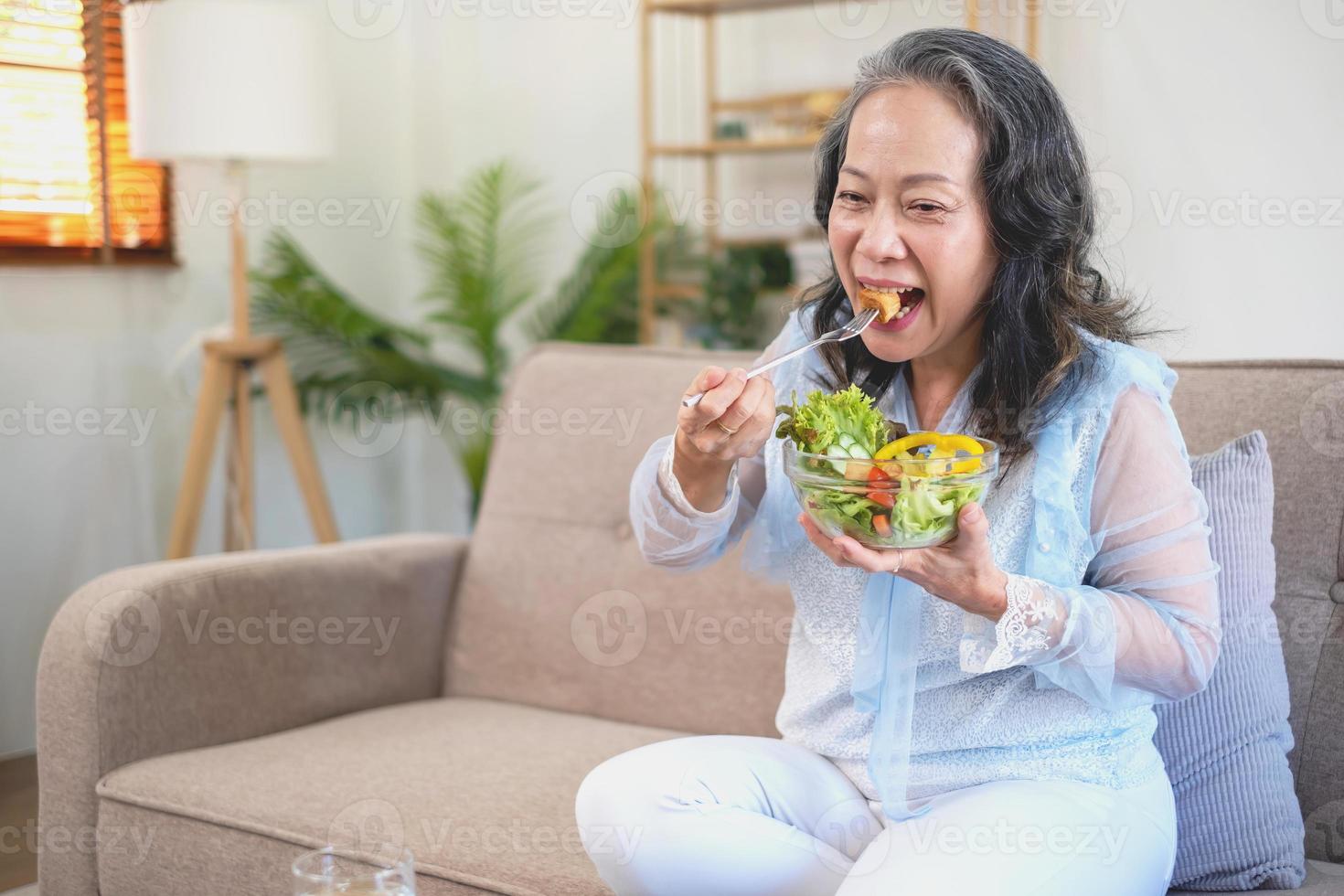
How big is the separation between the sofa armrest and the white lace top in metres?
0.78

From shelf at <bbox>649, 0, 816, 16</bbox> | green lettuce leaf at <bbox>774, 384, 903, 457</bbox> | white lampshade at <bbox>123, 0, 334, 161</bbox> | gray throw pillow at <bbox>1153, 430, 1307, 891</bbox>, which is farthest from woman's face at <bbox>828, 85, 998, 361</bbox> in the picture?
shelf at <bbox>649, 0, 816, 16</bbox>

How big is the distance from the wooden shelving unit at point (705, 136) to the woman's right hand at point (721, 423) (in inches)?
88.3

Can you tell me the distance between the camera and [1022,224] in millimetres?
1364

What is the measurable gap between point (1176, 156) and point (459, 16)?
2191 mm

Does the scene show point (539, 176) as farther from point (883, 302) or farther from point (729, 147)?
point (883, 302)

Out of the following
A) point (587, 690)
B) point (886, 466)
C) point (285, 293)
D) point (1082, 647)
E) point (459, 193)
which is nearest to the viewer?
point (886, 466)

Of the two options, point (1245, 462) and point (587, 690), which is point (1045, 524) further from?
point (587, 690)

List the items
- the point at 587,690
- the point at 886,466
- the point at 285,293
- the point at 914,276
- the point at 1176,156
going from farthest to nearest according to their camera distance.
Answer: the point at 285,293 → the point at 1176,156 → the point at 587,690 → the point at 914,276 → the point at 886,466

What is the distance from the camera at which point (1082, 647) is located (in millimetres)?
1236

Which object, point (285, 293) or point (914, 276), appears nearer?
point (914, 276)

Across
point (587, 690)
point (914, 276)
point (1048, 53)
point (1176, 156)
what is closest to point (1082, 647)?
point (914, 276)

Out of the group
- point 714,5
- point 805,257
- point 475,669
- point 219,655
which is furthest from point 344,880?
point 714,5

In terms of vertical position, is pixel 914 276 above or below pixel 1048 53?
below

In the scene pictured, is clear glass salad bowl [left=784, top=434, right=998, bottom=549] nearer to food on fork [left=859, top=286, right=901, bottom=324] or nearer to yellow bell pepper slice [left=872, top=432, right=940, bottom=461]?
yellow bell pepper slice [left=872, top=432, right=940, bottom=461]
